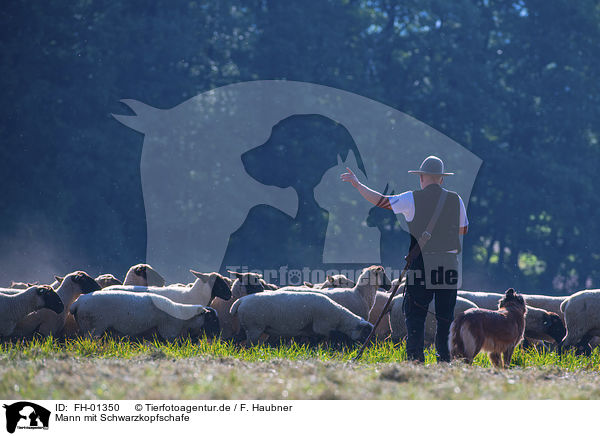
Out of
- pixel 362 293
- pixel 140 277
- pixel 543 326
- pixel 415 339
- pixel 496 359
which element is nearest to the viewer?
pixel 415 339

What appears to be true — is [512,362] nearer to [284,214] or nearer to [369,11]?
[284,214]

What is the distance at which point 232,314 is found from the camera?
10.2 metres

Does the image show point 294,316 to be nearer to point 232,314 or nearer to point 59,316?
point 232,314

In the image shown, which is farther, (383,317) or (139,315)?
(383,317)

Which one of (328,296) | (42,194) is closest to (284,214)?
(42,194)

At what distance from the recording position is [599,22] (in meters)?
30.2

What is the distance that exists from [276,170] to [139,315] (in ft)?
60.0

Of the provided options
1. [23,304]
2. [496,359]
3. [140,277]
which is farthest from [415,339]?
[140,277]

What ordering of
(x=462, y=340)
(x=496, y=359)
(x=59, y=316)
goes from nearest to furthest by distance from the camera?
(x=462, y=340), (x=496, y=359), (x=59, y=316)

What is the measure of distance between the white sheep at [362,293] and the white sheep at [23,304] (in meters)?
3.02

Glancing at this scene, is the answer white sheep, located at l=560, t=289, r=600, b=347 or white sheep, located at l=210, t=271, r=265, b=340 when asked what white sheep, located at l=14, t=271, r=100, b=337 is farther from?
white sheep, located at l=560, t=289, r=600, b=347

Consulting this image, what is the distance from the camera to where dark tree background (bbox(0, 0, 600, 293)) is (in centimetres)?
2617
